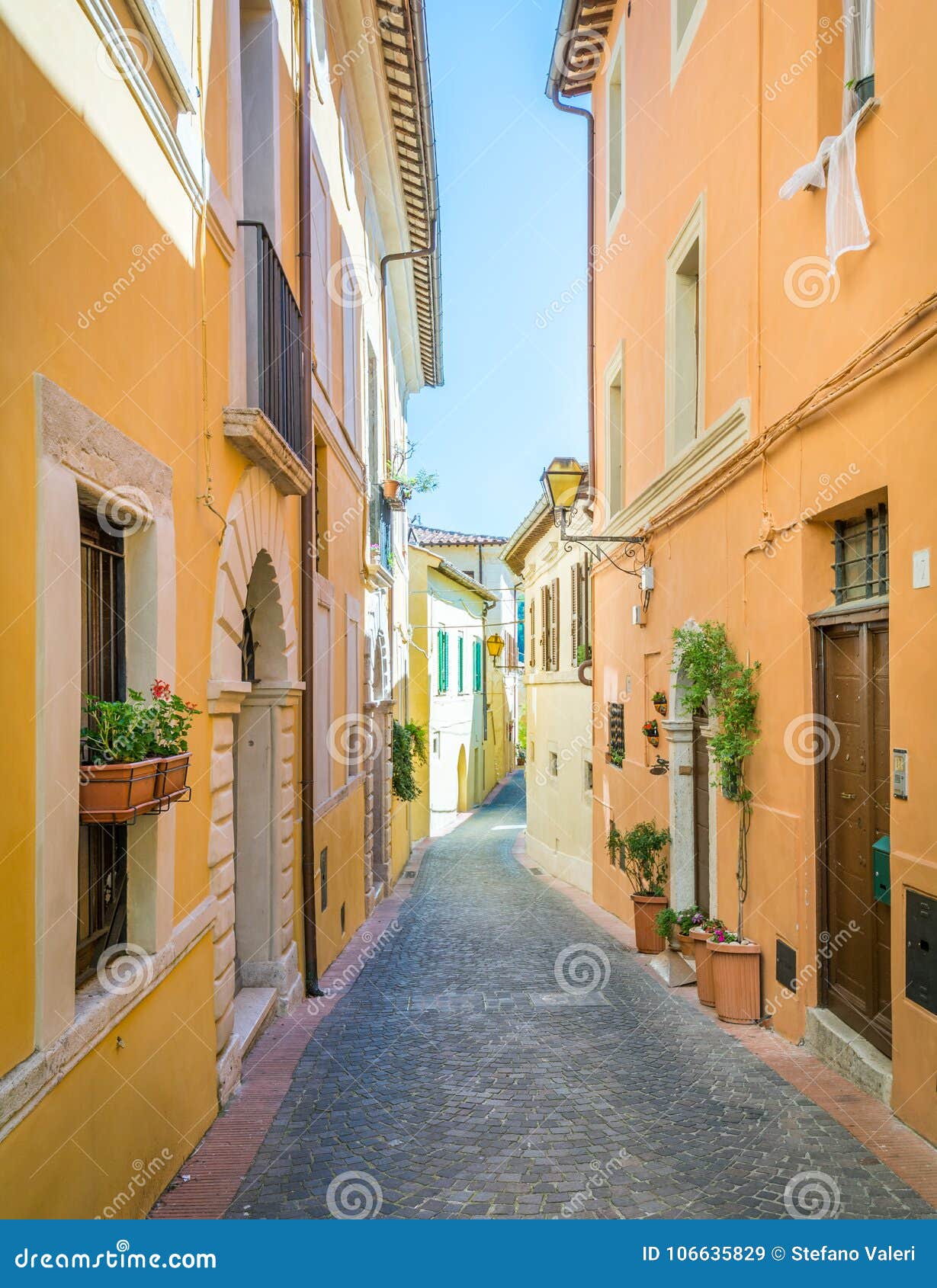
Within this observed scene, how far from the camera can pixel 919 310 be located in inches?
177

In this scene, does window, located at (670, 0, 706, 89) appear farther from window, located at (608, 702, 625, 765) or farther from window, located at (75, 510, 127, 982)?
window, located at (75, 510, 127, 982)

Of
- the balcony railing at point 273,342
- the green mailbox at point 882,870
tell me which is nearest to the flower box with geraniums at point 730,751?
the green mailbox at point 882,870

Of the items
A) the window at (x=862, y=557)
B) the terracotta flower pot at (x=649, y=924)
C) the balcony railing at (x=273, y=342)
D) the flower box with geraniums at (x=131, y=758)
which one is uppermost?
the balcony railing at (x=273, y=342)

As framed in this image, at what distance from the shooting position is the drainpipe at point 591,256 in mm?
13823

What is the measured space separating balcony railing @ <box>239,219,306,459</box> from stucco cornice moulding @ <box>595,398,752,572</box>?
3.36 m

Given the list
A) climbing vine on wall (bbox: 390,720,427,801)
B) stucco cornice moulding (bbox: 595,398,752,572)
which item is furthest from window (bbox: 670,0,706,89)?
climbing vine on wall (bbox: 390,720,427,801)

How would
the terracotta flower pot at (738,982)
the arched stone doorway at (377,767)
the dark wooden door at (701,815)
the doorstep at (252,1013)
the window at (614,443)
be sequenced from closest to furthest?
1. the doorstep at (252,1013)
2. the terracotta flower pot at (738,982)
3. the dark wooden door at (701,815)
4. the window at (614,443)
5. the arched stone doorway at (377,767)

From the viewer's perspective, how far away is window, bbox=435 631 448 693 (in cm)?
Result: 2884

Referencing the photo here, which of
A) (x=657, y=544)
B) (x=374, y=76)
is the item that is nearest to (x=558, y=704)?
(x=657, y=544)

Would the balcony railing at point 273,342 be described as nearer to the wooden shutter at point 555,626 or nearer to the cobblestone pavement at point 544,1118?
the cobblestone pavement at point 544,1118

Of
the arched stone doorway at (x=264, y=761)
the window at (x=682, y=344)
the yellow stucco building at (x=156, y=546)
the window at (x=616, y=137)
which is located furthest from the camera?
the window at (x=616, y=137)

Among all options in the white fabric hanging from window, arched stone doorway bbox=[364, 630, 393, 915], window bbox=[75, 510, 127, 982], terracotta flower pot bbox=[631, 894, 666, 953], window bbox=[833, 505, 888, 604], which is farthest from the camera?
arched stone doorway bbox=[364, 630, 393, 915]

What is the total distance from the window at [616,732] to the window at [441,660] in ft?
51.7

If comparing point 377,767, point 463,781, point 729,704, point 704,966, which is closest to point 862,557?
point 729,704
